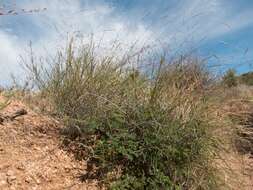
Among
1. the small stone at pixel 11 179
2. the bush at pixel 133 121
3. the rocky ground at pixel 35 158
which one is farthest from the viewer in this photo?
the bush at pixel 133 121

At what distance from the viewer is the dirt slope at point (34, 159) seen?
3.54 m

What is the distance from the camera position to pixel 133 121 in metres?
4.12

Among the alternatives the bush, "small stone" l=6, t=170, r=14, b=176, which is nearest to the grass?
the bush

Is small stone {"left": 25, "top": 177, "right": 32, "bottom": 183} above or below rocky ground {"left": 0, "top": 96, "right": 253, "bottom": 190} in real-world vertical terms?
below

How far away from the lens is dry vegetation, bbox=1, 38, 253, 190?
398cm

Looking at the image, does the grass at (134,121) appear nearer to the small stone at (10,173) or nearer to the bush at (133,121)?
the bush at (133,121)

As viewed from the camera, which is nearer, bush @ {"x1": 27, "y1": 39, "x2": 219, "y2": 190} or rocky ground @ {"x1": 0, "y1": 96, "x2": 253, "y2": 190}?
rocky ground @ {"x1": 0, "y1": 96, "x2": 253, "y2": 190}

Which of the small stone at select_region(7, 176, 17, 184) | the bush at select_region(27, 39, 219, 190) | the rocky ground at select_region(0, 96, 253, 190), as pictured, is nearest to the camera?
the small stone at select_region(7, 176, 17, 184)

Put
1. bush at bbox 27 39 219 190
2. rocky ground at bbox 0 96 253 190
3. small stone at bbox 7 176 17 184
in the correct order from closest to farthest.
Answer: small stone at bbox 7 176 17 184, rocky ground at bbox 0 96 253 190, bush at bbox 27 39 219 190

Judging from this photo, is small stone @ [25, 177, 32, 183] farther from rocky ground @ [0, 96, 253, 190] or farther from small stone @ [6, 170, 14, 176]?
small stone @ [6, 170, 14, 176]

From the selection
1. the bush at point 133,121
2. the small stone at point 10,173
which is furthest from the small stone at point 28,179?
the bush at point 133,121

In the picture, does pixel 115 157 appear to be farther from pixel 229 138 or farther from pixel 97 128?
pixel 229 138

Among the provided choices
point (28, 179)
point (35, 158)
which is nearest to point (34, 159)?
point (35, 158)

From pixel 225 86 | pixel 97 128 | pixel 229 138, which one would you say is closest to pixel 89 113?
pixel 97 128
